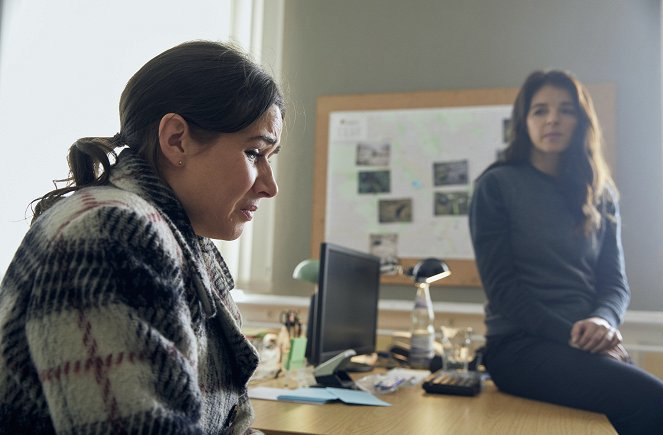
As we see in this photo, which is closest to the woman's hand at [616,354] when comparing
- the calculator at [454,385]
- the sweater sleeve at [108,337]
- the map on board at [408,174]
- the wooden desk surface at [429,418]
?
the wooden desk surface at [429,418]

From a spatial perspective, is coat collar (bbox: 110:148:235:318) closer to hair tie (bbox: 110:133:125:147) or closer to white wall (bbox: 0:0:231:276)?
hair tie (bbox: 110:133:125:147)

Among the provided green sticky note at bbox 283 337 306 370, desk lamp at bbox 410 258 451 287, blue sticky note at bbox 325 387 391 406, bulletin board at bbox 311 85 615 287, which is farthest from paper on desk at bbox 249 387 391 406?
bulletin board at bbox 311 85 615 287

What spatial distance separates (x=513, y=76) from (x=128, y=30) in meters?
1.69

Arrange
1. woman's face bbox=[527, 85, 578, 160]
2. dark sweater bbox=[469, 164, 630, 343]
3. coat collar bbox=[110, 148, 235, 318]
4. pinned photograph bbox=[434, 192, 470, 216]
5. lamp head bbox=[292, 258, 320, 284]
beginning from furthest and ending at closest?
pinned photograph bbox=[434, 192, 470, 216] < lamp head bbox=[292, 258, 320, 284] < woman's face bbox=[527, 85, 578, 160] < dark sweater bbox=[469, 164, 630, 343] < coat collar bbox=[110, 148, 235, 318]

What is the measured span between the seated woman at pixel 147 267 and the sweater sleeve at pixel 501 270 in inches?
39.5

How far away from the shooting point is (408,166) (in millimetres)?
3162

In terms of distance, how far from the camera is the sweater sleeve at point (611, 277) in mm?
1915

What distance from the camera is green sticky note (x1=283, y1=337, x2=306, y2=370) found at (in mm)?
1817

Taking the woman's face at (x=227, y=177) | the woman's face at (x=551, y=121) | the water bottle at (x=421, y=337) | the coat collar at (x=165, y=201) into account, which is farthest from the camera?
the water bottle at (x=421, y=337)

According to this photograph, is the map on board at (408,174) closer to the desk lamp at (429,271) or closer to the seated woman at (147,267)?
the desk lamp at (429,271)

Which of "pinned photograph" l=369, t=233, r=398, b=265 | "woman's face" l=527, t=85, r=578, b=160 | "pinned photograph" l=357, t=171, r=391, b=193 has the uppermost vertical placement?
"woman's face" l=527, t=85, r=578, b=160

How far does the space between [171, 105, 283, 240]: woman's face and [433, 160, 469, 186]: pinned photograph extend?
83.1 inches

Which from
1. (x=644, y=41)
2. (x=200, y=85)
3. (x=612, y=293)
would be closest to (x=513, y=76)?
(x=644, y=41)

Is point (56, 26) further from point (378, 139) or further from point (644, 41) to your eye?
point (644, 41)
